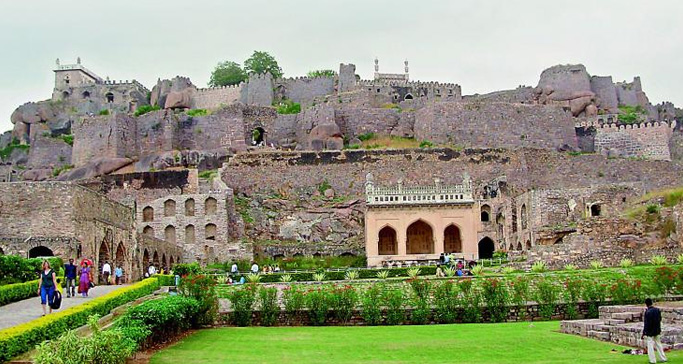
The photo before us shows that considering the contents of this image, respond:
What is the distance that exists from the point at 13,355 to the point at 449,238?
42.1m

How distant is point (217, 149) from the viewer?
6606 centimetres

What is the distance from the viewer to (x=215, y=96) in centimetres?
7731

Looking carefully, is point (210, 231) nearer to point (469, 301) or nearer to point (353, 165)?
point (353, 165)

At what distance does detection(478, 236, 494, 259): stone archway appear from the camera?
179ft

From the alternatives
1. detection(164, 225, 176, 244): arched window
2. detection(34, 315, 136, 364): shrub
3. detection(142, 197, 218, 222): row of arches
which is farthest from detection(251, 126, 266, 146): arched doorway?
detection(34, 315, 136, 364): shrub

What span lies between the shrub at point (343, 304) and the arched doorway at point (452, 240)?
93.2 ft

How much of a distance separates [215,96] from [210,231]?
25.7 m

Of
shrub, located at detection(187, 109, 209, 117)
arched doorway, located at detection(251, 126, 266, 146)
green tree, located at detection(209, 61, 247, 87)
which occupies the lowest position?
arched doorway, located at detection(251, 126, 266, 146)

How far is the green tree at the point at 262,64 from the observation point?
88.8 m

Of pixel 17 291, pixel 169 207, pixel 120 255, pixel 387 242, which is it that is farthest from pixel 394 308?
pixel 169 207

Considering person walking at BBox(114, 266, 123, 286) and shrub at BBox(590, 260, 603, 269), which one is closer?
shrub at BBox(590, 260, 603, 269)

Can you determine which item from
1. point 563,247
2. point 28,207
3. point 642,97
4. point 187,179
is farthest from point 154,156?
point 642,97

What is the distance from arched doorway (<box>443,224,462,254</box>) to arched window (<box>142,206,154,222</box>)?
68.4 ft

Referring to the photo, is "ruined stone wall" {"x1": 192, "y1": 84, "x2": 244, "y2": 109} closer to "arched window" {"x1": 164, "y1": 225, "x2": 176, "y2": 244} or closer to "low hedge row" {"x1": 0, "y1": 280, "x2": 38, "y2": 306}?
"arched window" {"x1": 164, "y1": 225, "x2": 176, "y2": 244}
